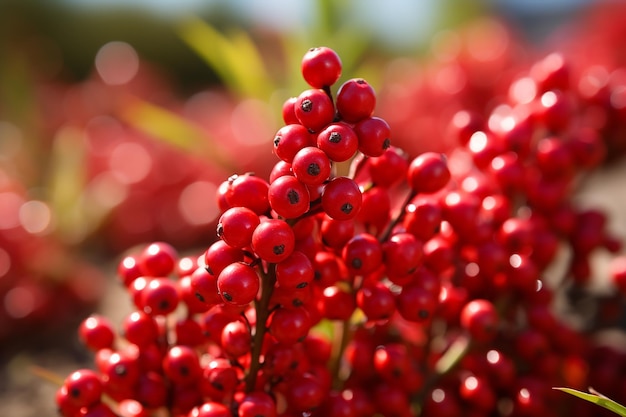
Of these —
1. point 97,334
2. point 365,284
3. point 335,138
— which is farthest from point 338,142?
point 97,334

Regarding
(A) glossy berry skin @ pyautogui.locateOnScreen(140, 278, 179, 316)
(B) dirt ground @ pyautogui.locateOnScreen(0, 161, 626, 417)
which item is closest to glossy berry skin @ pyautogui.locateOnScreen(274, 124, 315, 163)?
(A) glossy berry skin @ pyautogui.locateOnScreen(140, 278, 179, 316)

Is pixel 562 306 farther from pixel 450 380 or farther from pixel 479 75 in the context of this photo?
pixel 479 75

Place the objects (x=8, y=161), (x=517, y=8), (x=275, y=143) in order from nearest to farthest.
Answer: (x=275, y=143) → (x=8, y=161) → (x=517, y=8)

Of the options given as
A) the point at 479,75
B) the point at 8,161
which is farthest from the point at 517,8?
the point at 8,161

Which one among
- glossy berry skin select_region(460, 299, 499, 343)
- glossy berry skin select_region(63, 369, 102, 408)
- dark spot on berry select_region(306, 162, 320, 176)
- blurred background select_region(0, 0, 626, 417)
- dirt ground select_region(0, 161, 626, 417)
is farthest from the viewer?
blurred background select_region(0, 0, 626, 417)

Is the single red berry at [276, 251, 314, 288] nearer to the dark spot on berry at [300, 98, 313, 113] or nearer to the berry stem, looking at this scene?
the berry stem

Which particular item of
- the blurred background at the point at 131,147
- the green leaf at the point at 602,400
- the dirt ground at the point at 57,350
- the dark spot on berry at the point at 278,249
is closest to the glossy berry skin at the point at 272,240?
the dark spot on berry at the point at 278,249

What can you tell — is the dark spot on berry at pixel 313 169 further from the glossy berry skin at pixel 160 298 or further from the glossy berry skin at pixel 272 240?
the glossy berry skin at pixel 160 298
